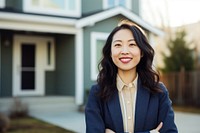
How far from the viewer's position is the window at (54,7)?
11212mm

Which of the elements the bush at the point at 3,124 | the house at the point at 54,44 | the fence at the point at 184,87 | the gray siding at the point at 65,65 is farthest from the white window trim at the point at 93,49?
the bush at the point at 3,124

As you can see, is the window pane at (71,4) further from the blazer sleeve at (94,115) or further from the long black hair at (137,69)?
the blazer sleeve at (94,115)

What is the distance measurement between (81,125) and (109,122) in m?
6.58

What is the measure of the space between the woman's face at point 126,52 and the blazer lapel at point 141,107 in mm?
157

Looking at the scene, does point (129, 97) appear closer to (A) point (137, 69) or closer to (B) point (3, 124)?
(A) point (137, 69)

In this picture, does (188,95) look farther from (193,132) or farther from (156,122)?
(156,122)

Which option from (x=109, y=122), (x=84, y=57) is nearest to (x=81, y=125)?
(x=84, y=57)

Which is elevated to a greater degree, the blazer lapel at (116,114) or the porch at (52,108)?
the blazer lapel at (116,114)

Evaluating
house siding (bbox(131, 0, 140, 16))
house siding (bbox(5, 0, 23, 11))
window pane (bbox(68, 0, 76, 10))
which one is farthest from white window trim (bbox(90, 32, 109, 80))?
house siding (bbox(131, 0, 140, 16))

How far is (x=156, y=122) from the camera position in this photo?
1.87 meters

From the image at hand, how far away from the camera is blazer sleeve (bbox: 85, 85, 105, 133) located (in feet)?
6.11

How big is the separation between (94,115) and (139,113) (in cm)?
26

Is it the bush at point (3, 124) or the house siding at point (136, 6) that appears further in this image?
the house siding at point (136, 6)

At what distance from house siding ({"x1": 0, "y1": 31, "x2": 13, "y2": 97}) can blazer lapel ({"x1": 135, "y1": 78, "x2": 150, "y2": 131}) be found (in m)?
10.8
